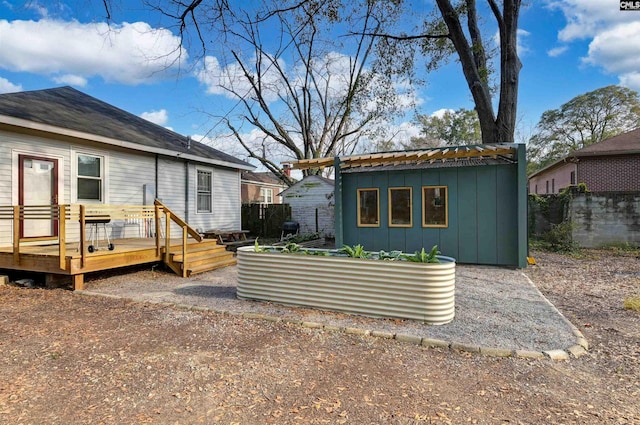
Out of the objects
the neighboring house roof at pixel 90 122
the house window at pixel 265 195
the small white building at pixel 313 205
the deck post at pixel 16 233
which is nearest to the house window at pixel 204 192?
the neighboring house roof at pixel 90 122

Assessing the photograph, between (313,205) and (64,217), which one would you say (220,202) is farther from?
(64,217)

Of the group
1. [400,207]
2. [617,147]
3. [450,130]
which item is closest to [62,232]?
[400,207]

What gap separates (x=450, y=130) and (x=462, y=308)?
119 feet

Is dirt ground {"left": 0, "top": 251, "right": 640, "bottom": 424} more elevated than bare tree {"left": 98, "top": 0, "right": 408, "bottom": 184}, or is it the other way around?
bare tree {"left": 98, "top": 0, "right": 408, "bottom": 184}

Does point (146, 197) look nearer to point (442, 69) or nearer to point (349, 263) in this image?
Result: point (349, 263)

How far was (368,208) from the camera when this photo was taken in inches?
357

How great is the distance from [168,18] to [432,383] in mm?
7618

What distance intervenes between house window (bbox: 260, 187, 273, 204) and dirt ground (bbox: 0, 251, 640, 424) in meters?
24.4

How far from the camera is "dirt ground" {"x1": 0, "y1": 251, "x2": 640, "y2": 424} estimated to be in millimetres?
2281

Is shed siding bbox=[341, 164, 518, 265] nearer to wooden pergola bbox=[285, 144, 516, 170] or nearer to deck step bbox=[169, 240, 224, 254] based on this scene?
wooden pergola bbox=[285, 144, 516, 170]

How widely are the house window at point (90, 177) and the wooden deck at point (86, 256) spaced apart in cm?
103

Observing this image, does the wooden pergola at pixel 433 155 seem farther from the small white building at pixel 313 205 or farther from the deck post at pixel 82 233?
the small white building at pixel 313 205

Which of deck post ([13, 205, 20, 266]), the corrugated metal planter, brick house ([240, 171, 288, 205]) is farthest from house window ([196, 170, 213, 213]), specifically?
brick house ([240, 171, 288, 205])

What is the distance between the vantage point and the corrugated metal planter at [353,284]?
156 inches
